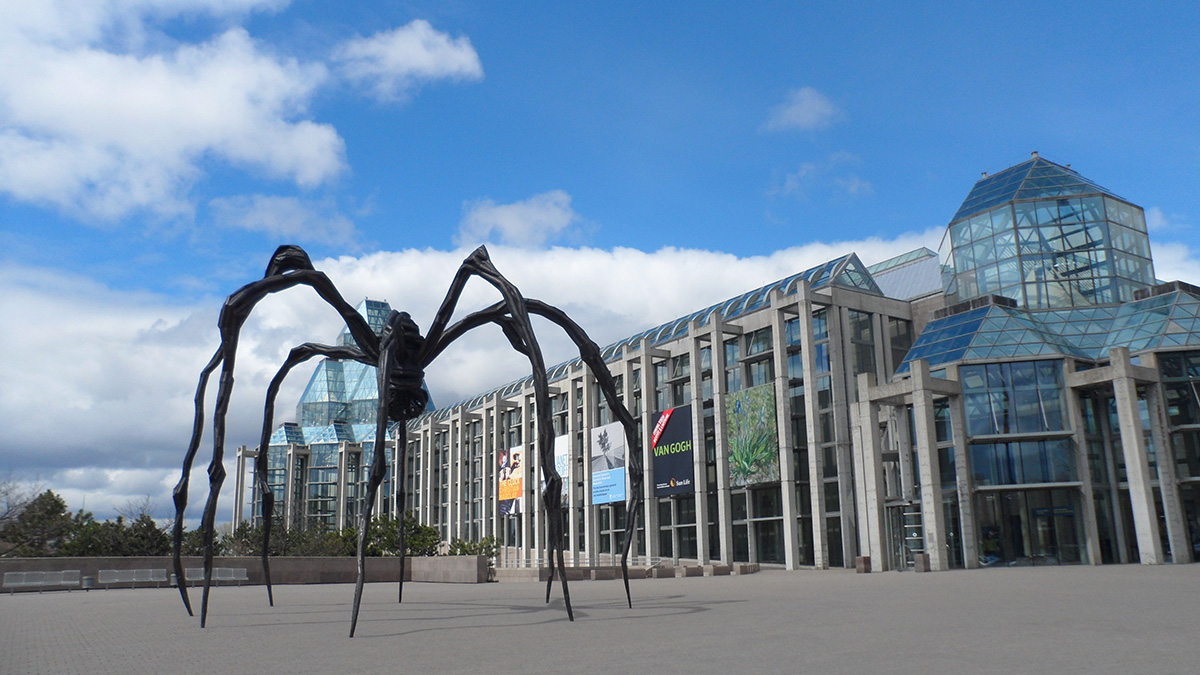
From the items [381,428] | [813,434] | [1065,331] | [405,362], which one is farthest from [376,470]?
[813,434]

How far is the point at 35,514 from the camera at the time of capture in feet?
168

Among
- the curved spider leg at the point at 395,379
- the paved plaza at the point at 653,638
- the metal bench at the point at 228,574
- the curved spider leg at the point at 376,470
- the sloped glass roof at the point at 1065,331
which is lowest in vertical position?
the metal bench at the point at 228,574

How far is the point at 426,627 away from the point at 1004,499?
95.2ft

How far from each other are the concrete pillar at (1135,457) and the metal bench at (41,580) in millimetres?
35992

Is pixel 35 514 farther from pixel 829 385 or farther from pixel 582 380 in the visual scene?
pixel 829 385

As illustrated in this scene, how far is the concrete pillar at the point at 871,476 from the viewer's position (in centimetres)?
3325

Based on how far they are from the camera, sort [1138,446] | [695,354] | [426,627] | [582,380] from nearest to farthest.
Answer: [426,627], [1138,446], [695,354], [582,380]

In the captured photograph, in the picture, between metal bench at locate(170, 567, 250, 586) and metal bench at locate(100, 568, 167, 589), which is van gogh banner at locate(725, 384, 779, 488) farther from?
metal bench at locate(100, 568, 167, 589)

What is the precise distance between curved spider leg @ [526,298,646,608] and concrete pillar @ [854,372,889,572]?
83.7 feet

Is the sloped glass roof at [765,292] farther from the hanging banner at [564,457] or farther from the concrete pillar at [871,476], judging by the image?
the concrete pillar at [871,476]

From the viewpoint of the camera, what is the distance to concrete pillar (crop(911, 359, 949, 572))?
3133 centimetres

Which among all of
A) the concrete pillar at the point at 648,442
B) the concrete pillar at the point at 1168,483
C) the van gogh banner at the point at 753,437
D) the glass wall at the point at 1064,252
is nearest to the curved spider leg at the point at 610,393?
the concrete pillar at the point at 1168,483

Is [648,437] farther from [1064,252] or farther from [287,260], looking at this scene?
[287,260]

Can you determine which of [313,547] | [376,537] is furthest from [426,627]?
[376,537]
